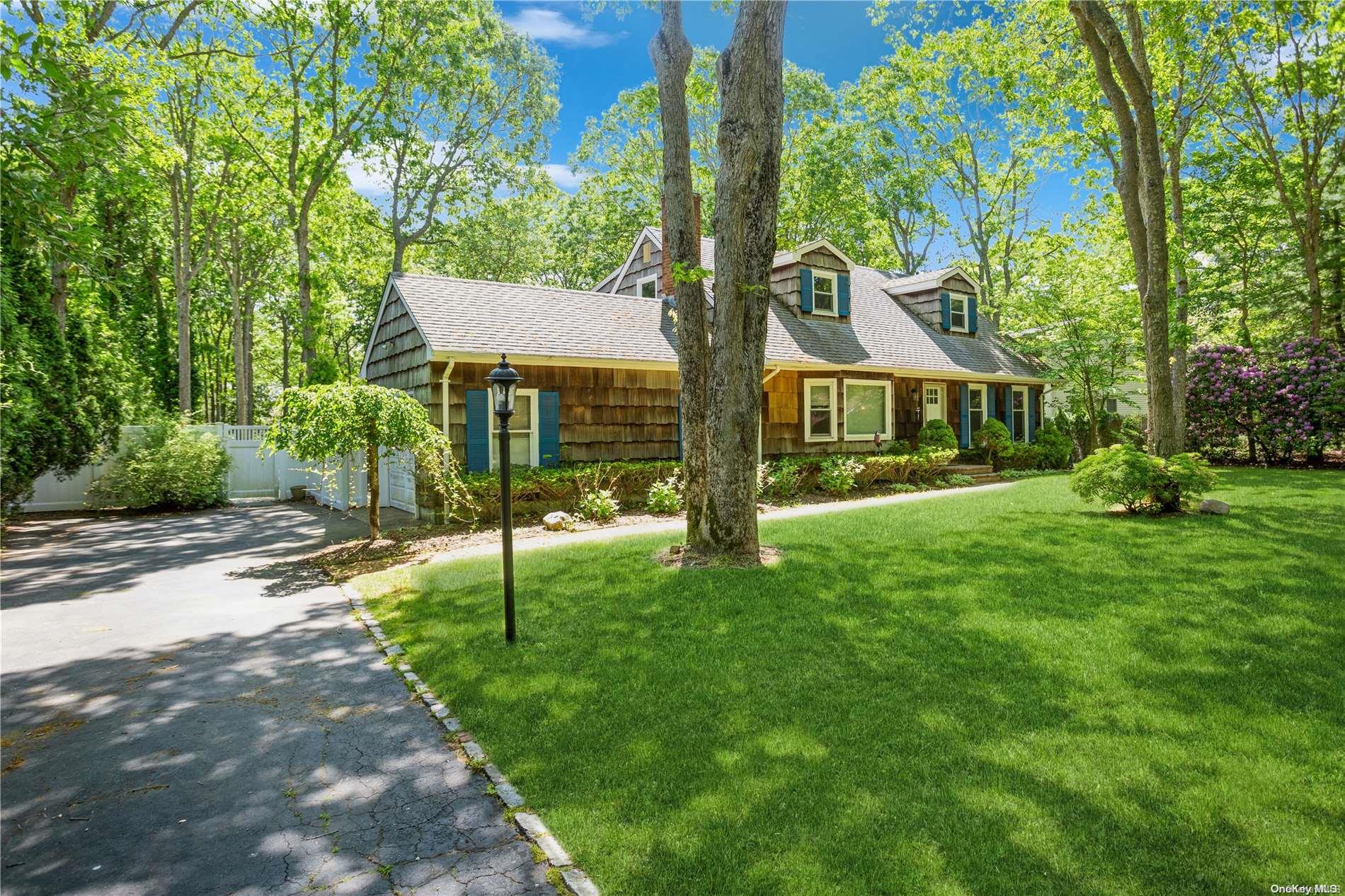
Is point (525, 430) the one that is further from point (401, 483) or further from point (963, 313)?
point (963, 313)

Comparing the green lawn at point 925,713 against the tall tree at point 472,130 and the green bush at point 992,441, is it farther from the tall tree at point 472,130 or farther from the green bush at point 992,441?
the tall tree at point 472,130

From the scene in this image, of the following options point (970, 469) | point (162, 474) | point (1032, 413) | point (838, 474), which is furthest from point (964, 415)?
point (162, 474)

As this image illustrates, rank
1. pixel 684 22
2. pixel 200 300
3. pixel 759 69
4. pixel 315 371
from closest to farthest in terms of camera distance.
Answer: pixel 759 69 < pixel 684 22 < pixel 315 371 < pixel 200 300

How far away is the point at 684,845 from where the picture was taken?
275cm

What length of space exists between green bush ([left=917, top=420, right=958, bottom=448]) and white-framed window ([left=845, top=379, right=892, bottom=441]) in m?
0.88

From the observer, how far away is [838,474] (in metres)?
14.0

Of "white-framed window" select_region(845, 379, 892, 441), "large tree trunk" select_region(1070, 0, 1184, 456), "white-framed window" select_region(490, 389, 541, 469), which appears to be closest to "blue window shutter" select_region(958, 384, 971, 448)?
"white-framed window" select_region(845, 379, 892, 441)

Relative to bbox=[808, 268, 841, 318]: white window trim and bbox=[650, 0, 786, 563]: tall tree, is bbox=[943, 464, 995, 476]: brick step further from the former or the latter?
bbox=[650, 0, 786, 563]: tall tree

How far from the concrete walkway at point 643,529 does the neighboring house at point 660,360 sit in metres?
2.39

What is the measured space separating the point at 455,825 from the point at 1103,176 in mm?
23747

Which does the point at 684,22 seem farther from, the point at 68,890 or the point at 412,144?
the point at 412,144

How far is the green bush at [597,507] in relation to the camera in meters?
11.2

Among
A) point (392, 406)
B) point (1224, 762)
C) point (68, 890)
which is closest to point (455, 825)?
point (68, 890)

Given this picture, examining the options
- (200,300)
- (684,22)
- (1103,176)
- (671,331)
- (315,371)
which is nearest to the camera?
(684,22)
